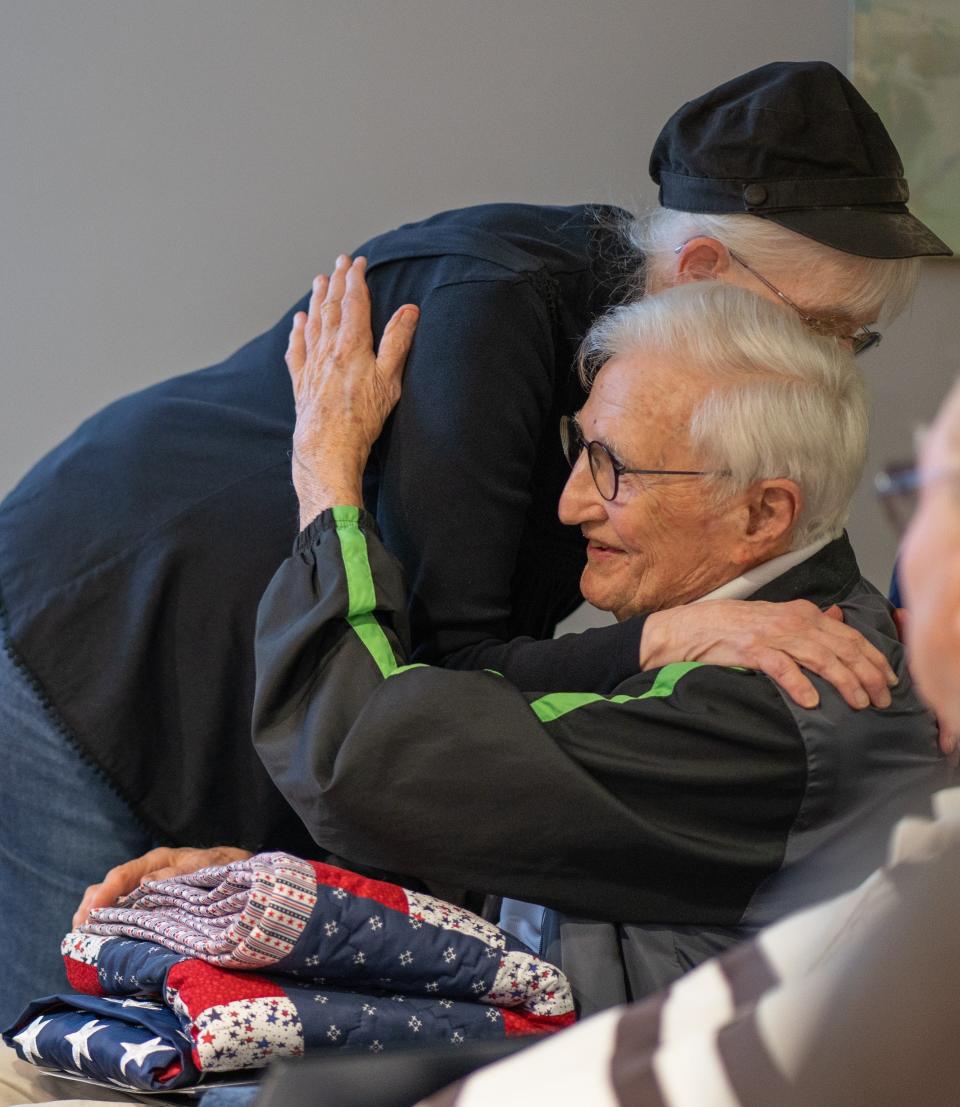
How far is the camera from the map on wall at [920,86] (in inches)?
130

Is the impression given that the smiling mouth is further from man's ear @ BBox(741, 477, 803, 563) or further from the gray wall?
the gray wall

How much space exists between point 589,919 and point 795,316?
72 centimetres

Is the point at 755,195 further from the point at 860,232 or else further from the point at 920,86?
the point at 920,86

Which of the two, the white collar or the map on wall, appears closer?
the white collar

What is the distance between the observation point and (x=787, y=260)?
169cm

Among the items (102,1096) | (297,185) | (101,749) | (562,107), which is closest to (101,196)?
(297,185)

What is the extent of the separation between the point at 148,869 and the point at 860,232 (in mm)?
1108

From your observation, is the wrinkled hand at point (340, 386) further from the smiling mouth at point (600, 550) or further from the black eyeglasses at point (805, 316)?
the black eyeglasses at point (805, 316)

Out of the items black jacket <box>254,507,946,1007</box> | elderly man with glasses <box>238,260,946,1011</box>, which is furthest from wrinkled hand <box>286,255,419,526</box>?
black jacket <box>254,507,946,1007</box>

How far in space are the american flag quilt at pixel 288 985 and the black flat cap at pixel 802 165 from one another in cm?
89

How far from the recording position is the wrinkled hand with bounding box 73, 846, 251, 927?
1.62 meters

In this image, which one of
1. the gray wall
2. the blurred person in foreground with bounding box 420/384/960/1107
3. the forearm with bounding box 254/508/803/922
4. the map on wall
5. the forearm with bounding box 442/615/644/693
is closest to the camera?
the blurred person in foreground with bounding box 420/384/960/1107

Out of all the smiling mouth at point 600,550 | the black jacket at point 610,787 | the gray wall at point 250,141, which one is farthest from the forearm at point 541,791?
the gray wall at point 250,141

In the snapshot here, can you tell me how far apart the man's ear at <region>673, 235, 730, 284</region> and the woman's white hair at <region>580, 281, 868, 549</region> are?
8 cm
